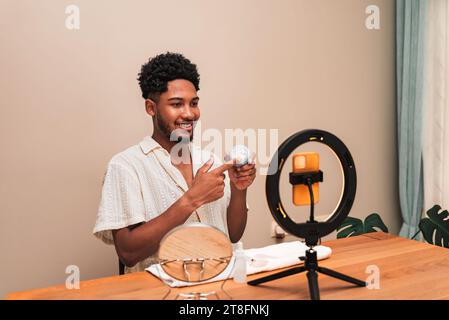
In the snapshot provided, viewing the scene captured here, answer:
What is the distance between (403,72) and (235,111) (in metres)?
1.08

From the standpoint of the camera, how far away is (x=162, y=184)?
1.62 m

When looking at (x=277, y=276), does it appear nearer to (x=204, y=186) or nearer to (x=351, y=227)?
(x=204, y=186)

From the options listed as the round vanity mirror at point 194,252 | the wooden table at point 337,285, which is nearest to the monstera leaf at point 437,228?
the wooden table at point 337,285

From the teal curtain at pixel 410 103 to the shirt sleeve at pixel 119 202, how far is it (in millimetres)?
1849

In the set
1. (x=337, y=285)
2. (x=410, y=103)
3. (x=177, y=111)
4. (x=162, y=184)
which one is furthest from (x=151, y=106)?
(x=410, y=103)

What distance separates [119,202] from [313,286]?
734mm

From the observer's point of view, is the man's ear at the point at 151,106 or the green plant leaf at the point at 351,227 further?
the green plant leaf at the point at 351,227

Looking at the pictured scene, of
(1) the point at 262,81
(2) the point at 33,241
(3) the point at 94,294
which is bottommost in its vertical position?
(2) the point at 33,241

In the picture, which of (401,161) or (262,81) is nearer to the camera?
(262,81)

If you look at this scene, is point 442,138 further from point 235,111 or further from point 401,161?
point 235,111

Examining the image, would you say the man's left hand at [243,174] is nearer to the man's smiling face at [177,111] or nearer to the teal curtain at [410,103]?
the man's smiling face at [177,111]

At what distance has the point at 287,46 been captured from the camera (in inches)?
101

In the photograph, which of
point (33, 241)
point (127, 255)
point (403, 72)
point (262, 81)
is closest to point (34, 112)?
point (33, 241)

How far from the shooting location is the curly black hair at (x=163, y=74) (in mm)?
1667
